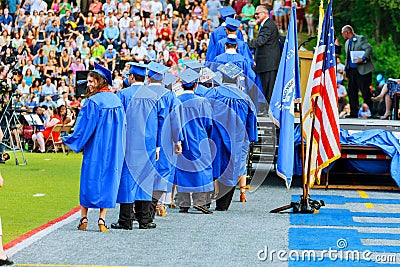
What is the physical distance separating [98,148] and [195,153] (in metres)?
2.97

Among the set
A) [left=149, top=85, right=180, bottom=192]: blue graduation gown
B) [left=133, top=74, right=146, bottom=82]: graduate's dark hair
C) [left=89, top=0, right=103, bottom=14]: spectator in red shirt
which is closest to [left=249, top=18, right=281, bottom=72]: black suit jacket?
[left=149, top=85, right=180, bottom=192]: blue graduation gown

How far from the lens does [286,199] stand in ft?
53.2

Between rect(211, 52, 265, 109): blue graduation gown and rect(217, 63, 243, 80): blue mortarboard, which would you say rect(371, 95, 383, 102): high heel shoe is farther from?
rect(217, 63, 243, 80): blue mortarboard

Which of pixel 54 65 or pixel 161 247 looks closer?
pixel 161 247

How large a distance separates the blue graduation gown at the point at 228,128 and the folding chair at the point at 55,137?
1329 cm

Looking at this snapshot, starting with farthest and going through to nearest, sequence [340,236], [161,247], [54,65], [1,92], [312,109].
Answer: [54,65], [1,92], [312,109], [340,236], [161,247]

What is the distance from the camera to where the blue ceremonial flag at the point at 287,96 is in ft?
46.0

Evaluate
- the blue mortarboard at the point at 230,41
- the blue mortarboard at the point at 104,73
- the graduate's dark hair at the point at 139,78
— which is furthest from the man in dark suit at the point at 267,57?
the blue mortarboard at the point at 104,73

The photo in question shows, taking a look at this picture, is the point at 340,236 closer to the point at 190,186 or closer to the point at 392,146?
the point at 190,186

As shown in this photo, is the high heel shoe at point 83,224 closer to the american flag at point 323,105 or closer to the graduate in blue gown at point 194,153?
the graduate in blue gown at point 194,153

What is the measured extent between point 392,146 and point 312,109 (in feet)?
12.7

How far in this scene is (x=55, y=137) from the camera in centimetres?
2792

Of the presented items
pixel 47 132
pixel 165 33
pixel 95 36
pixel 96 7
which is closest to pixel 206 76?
pixel 47 132

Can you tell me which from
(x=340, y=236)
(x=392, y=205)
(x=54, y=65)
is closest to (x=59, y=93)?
(x=54, y=65)
